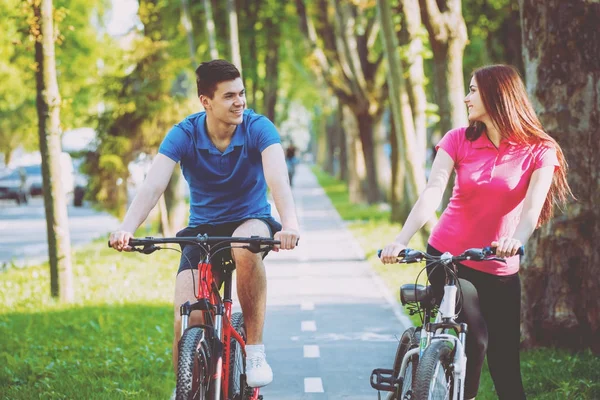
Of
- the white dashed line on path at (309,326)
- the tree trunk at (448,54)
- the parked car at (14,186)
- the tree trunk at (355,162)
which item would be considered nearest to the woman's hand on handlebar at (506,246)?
the white dashed line on path at (309,326)

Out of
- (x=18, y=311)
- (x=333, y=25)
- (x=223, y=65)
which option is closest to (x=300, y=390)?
(x=223, y=65)

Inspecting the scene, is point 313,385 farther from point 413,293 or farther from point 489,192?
point 489,192

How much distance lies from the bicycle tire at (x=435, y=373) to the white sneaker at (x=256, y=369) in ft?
3.34

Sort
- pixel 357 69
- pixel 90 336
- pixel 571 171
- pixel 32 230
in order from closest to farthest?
pixel 571 171 < pixel 90 336 < pixel 32 230 < pixel 357 69

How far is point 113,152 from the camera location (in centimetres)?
1720

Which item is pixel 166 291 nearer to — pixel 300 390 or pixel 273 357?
pixel 273 357

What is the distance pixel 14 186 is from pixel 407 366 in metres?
36.2

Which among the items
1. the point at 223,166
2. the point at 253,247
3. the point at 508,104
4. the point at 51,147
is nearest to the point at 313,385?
the point at 223,166

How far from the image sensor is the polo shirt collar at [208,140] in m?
5.04

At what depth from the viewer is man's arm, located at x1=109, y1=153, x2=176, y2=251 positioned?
189 inches

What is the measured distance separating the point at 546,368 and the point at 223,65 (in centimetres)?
345

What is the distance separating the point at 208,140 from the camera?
5074 millimetres

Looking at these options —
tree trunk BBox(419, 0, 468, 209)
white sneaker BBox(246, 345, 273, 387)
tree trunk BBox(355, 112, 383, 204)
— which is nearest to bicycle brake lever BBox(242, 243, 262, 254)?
white sneaker BBox(246, 345, 273, 387)

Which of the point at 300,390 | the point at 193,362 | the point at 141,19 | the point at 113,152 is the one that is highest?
the point at 141,19
